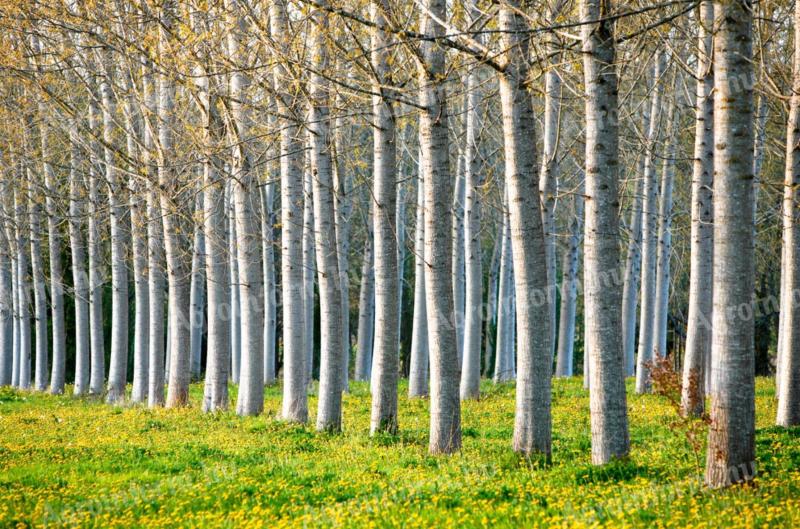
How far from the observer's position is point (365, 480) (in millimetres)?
8594

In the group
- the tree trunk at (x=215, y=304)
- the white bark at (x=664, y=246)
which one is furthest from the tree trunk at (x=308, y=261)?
the white bark at (x=664, y=246)

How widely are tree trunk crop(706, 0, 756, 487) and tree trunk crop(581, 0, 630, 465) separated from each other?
1.33 m

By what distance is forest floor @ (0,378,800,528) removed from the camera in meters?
6.66

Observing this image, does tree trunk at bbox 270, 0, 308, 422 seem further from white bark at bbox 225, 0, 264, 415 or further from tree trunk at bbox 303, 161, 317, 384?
tree trunk at bbox 303, 161, 317, 384

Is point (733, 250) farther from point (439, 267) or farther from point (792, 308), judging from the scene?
point (792, 308)

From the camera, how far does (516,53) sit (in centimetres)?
906

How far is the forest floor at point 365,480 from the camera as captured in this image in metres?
6.66

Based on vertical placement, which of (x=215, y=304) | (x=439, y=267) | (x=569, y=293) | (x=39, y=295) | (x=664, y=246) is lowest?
(x=215, y=304)

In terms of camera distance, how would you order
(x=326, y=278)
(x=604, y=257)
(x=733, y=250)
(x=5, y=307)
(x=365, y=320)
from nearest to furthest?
(x=733, y=250), (x=604, y=257), (x=326, y=278), (x=365, y=320), (x=5, y=307)

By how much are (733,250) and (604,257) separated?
1.54m

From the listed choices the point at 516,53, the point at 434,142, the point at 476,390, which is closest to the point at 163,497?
A: the point at 434,142

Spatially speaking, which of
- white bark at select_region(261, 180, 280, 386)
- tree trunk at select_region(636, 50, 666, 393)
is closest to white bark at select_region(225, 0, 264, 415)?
white bark at select_region(261, 180, 280, 386)

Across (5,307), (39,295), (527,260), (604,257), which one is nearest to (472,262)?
(527,260)

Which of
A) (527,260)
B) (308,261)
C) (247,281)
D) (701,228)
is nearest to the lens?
(527,260)
